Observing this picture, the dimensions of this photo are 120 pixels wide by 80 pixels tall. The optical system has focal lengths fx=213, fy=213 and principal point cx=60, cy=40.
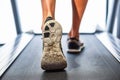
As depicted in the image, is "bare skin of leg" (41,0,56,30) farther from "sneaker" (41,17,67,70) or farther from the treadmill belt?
the treadmill belt

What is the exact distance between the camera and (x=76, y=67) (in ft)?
4.53

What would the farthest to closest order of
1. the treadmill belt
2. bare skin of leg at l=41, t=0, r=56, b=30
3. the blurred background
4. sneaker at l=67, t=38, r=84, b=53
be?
the blurred background
sneaker at l=67, t=38, r=84, b=53
bare skin of leg at l=41, t=0, r=56, b=30
the treadmill belt

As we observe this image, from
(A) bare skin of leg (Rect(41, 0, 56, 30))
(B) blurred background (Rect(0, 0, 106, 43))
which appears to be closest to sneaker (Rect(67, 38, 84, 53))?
(A) bare skin of leg (Rect(41, 0, 56, 30))

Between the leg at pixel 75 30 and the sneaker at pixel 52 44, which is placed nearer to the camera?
the sneaker at pixel 52 44

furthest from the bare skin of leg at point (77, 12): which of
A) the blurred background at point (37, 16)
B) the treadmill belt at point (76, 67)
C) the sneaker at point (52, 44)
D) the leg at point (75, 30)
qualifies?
the blurred background at point (37, 16)

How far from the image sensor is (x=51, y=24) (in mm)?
1242

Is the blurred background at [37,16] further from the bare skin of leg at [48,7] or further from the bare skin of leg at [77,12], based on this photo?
the bare skin of leg at [48,7]

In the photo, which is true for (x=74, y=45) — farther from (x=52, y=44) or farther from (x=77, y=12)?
(x=52, y=44)

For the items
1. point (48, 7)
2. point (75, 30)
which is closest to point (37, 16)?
point (75, 30)

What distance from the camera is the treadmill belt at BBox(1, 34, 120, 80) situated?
1237 millimetres

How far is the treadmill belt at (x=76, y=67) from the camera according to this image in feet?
4.06

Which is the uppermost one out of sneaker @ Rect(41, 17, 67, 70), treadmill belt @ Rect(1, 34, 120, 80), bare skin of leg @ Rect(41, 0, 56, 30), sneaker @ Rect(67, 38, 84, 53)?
bare skin of leg @ Rect(41, 0, 56, 30)

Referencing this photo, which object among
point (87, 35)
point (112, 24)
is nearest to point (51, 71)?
point (87, 35)

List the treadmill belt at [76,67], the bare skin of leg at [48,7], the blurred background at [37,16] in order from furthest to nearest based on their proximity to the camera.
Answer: the blurred background at [37,16] → the bare skin of leg at [48,7] → the treadmill belt at [76,67]
